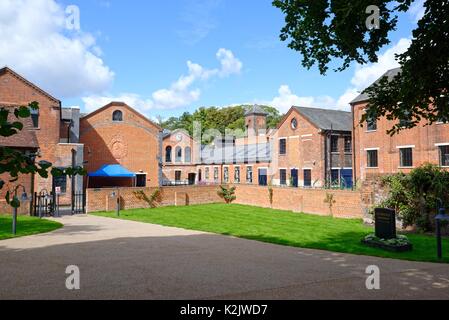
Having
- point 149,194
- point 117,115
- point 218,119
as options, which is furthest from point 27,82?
point 218,119

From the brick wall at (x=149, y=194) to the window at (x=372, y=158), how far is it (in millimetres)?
13107

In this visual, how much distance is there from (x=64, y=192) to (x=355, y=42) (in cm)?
2525

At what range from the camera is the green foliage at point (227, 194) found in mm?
30406

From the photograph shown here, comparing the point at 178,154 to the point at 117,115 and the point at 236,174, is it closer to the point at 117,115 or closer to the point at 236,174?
the point at 236,174

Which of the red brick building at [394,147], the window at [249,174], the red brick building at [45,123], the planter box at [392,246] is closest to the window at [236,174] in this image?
the window at [249,174]

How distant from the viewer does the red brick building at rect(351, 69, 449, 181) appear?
88.4ft

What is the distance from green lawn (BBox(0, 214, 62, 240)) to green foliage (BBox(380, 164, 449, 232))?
15.3 metres

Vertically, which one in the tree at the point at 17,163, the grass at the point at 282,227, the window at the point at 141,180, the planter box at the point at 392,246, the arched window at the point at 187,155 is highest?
the arched window at the point at 187,155

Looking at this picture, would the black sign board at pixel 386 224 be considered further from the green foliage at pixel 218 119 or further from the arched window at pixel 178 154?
the green foliage at pixel 218 119

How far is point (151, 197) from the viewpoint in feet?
88.2

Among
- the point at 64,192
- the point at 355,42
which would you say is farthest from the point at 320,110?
the point at 355,42

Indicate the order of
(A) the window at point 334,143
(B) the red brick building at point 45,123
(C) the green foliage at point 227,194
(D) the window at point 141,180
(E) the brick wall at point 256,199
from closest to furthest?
(E) the brick wall at point 256,199, (B) the red brick building at point 45,123, (C) the green foliage at point 227,194, (A) the window at point 334,143, (D) the window at point 141,180

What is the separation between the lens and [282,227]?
57.4 feet
